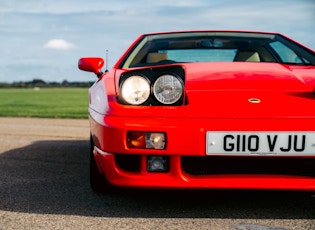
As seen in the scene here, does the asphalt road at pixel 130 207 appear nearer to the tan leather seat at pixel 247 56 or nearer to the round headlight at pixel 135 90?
the round headlight at pixel 135 90

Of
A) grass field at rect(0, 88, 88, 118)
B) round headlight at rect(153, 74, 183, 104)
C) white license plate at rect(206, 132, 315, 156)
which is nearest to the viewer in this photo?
white license plate at rect(206, 132, 315, 156)

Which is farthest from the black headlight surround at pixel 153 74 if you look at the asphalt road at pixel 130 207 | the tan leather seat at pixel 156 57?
the tan leather seat at pixel 156 57

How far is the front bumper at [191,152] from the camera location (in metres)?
2.69

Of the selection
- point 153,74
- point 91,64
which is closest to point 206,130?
point 153,74

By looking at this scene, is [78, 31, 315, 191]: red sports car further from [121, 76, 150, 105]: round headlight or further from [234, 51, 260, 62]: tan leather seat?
[234, 51, 260, 62]: tan leather seat

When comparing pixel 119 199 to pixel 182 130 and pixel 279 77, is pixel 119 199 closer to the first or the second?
pixel 182 130

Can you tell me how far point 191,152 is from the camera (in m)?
2.70

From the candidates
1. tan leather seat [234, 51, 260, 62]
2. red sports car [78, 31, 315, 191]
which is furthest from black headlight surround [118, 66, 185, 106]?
tan leather seat [234, 51, 260, 62]

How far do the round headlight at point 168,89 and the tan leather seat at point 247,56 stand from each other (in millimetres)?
1298

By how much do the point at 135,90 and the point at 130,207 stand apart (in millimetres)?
692

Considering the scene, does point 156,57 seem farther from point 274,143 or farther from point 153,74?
point 274,143

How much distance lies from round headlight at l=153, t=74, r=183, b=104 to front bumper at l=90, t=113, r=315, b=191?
0.57 ft

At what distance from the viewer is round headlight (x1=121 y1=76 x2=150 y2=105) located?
2.91 m

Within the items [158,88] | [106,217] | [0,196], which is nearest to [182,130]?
Result: [158,88]
